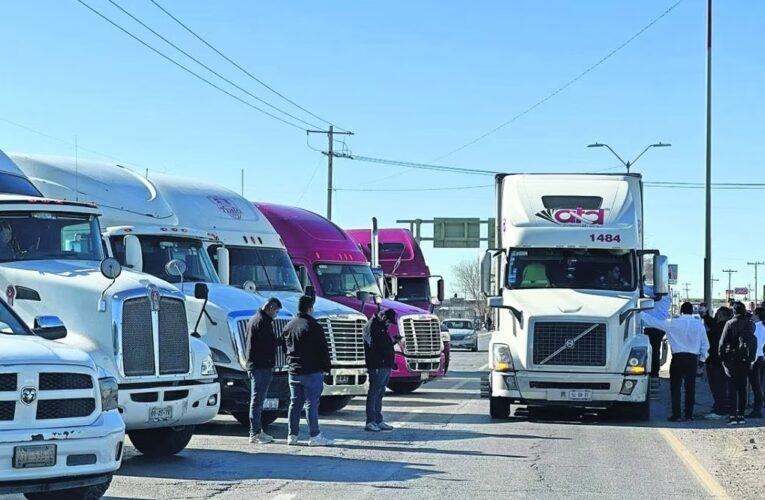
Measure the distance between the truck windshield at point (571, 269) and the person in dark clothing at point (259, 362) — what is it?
5.43 meters

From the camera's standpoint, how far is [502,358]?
1822 cm

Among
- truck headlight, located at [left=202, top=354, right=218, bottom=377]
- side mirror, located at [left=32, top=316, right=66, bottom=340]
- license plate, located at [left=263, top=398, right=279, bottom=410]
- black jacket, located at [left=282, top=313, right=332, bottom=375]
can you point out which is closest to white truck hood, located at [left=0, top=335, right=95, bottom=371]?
side mirror, located at [left=32, top=316, right=66, bottom=340]

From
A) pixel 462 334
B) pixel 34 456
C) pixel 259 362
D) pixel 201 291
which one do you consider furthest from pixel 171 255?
pixel 462 334

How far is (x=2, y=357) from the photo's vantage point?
8.56 meters

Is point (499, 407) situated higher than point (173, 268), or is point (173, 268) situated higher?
point (173, 268)

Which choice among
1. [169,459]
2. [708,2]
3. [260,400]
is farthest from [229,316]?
[708,2]

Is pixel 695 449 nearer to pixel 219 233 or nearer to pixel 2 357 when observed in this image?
pixel 219 233

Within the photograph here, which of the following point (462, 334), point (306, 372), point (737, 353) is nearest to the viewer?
point (306, 372)

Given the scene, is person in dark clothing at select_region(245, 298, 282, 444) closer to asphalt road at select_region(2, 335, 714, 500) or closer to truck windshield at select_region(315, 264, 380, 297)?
asphalt road at select_region(2, 335, 714, 500)

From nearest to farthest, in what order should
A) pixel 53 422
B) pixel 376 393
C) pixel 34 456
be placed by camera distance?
pixel 34 456, pixel 53 422, pixel 376 393

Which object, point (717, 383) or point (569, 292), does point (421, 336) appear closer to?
point (569, 292)

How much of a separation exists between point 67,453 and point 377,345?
869cm

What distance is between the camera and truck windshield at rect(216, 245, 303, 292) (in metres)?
18.6

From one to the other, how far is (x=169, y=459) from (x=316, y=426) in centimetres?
221
